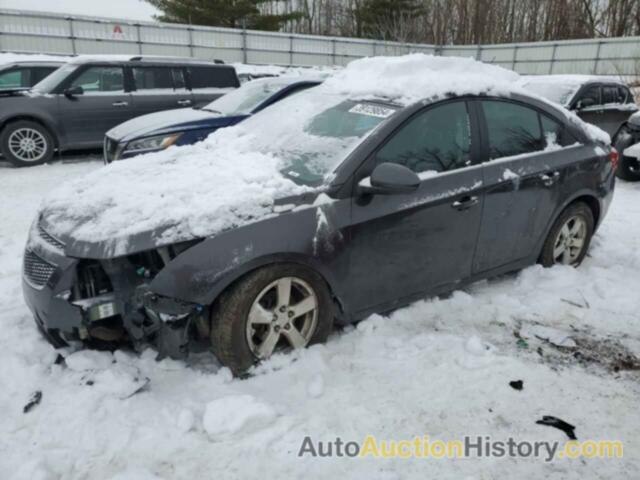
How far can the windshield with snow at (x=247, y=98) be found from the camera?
275 inches

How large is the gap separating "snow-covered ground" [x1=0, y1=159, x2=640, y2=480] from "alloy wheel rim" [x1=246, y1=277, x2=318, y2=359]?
10 cm

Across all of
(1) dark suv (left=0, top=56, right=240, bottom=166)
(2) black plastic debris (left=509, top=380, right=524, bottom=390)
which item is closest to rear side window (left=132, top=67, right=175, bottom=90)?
(1) dark suv (left=0, top=56, right=240, bottom=166)

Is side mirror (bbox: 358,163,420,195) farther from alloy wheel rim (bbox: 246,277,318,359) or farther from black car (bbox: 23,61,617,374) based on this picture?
alloy wheel rim (bbox: 246,277,318,359)

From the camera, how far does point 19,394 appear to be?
265 centimetres

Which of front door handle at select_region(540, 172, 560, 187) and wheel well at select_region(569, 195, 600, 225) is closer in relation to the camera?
front door handle at select_region(540, 172, 560, 187)

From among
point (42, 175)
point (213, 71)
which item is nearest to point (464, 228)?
point (42, 175)

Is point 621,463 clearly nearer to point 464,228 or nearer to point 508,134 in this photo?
point 464,228

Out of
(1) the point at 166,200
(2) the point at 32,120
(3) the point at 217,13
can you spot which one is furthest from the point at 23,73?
(3) the point at 217,13

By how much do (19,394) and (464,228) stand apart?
115 inches

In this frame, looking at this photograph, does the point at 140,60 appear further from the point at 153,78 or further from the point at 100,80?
the point at 100,80

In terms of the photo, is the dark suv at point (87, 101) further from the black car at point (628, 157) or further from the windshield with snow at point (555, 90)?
the black car at point (628, 157)

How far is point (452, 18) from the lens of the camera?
110ft

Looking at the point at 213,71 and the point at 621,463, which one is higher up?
the point at 213,71

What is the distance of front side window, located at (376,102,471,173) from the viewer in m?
3.18
